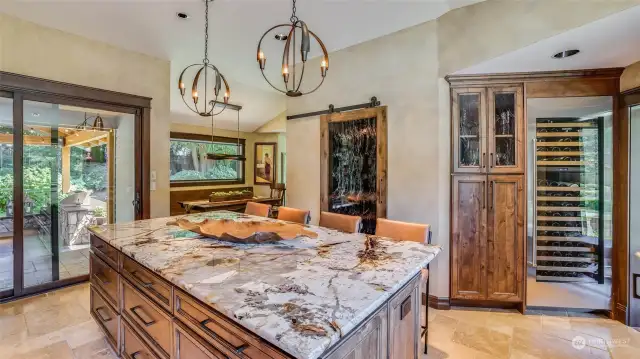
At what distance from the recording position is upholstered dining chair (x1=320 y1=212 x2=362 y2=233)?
2.38 metres

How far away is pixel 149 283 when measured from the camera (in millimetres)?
1544

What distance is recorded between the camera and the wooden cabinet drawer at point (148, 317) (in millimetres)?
1412

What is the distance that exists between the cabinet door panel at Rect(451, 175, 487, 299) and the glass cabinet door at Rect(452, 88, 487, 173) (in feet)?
0.44

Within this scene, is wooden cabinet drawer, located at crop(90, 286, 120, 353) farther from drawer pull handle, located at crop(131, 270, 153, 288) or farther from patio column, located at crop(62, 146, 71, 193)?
patio column, located at crop(62, 146, 71, 193)

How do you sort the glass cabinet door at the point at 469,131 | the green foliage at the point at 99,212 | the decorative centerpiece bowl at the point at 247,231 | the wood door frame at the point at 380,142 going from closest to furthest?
the decorative centerpiece bowl at the point at 247,231, the glass cabinet door at the point at 469,131, the wood door frame at the point at 380,142, the green foliage at the point at 99,212

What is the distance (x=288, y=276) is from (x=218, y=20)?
2.90 metres

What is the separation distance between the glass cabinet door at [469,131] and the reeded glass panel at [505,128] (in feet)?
0.42

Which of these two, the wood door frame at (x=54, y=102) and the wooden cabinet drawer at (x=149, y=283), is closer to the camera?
the wooden cabinet drawer at (x=149, y=283)

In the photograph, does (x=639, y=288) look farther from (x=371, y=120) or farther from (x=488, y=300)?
(x=371, y=120)

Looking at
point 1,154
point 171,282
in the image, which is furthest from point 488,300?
point 1,154

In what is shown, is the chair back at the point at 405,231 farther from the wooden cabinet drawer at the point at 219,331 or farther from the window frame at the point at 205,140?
the window frame at the point at 205,140

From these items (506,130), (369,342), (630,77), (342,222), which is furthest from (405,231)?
(630,77)

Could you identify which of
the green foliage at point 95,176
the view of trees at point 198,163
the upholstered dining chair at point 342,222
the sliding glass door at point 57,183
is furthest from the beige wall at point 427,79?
the view of trees at point 198,163

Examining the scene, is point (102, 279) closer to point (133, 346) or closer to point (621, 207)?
point (133, 346)
